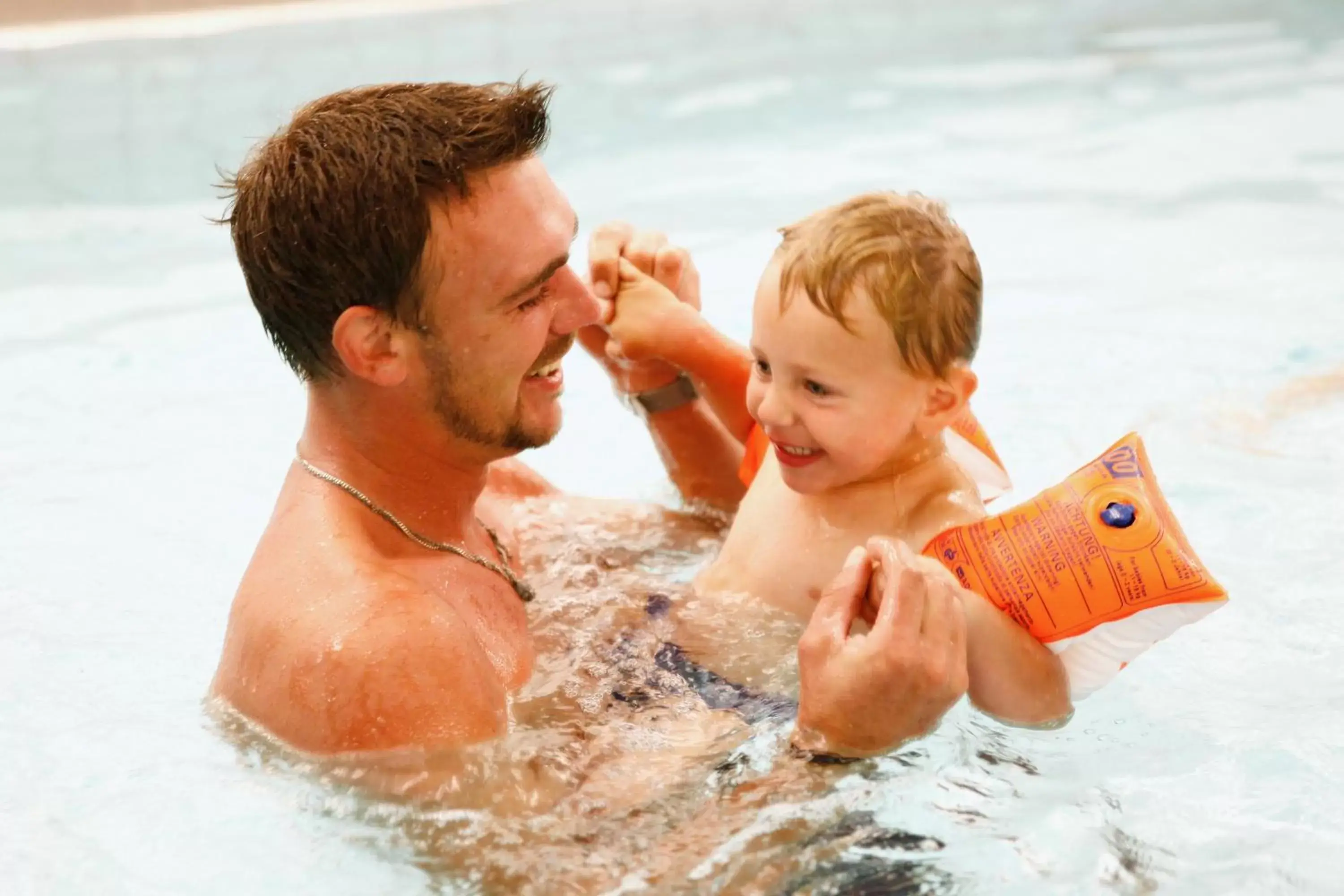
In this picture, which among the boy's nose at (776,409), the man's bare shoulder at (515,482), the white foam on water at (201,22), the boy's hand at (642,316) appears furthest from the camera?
the white foam on water at (201,22)

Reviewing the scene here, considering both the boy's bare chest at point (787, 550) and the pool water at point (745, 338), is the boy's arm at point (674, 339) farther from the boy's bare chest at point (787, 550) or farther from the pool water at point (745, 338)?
the pool water at point (745, 338)

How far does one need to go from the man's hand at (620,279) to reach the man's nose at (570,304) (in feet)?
1.38

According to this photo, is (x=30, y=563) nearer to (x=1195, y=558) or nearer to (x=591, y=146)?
(x=1195, y=558)

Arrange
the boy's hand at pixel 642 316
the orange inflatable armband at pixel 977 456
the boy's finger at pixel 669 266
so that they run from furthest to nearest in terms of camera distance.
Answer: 1. the boy's finger at pixel 669 266
2. the boy's hand at pixel 642 316
3. the orange inflatable armband at pixel 977 456

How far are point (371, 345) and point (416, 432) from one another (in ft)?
0.67

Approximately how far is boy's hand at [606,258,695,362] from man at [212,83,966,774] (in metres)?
0.40

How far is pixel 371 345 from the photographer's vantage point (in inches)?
97.1

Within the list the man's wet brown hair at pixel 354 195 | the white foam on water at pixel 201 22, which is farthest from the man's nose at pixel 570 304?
the white foam on water at pixel 201 22

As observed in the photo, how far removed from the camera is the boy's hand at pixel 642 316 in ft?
10.4

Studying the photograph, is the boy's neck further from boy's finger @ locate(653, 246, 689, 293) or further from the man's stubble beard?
boy's finger @ locate(653, 246, 689, 293)

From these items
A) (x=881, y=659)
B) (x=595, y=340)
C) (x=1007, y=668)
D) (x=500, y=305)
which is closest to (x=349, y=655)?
(x=500, y=305)

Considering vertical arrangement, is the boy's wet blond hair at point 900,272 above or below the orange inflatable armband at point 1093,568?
above

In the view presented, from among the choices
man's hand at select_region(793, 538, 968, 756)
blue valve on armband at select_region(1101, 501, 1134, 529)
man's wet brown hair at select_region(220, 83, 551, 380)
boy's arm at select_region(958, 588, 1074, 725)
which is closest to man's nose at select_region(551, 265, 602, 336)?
man's wet brown hair at select_region(220, 83, 551, 380)

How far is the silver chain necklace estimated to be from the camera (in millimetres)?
2553
